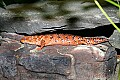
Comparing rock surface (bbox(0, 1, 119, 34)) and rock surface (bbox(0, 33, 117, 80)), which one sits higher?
rock surface (bbox(0, 1, 119, 34))

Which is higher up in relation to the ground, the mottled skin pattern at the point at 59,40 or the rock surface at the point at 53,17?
the rock surface at the point at 53,17

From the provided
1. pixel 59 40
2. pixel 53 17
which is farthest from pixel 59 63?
pixel 53 17

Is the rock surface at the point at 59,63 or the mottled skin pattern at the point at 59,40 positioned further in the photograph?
the mottled skin pattern at the point at 59,40

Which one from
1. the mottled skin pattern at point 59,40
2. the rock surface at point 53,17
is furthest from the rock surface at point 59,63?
the rock surface at point 53,17

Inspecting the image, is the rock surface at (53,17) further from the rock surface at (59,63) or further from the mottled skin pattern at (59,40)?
the rock surface at (59,63)

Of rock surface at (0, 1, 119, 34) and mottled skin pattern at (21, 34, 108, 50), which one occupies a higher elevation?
rock surface at (0, 1, 119, 34)

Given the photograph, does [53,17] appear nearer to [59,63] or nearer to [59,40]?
[59,40]

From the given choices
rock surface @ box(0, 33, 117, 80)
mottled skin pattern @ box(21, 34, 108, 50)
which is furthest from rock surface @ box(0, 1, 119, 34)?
rock surface @ box(0, 33, 117, 80)

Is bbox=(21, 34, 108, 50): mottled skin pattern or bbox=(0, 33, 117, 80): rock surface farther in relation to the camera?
bbox=(21, 34, 108, 50): mottled skin pattern

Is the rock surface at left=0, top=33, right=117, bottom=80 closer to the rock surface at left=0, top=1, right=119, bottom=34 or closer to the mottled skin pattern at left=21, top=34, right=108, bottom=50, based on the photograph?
the mottled skin pattern at left=21, top=34, right=108, bottom=50
